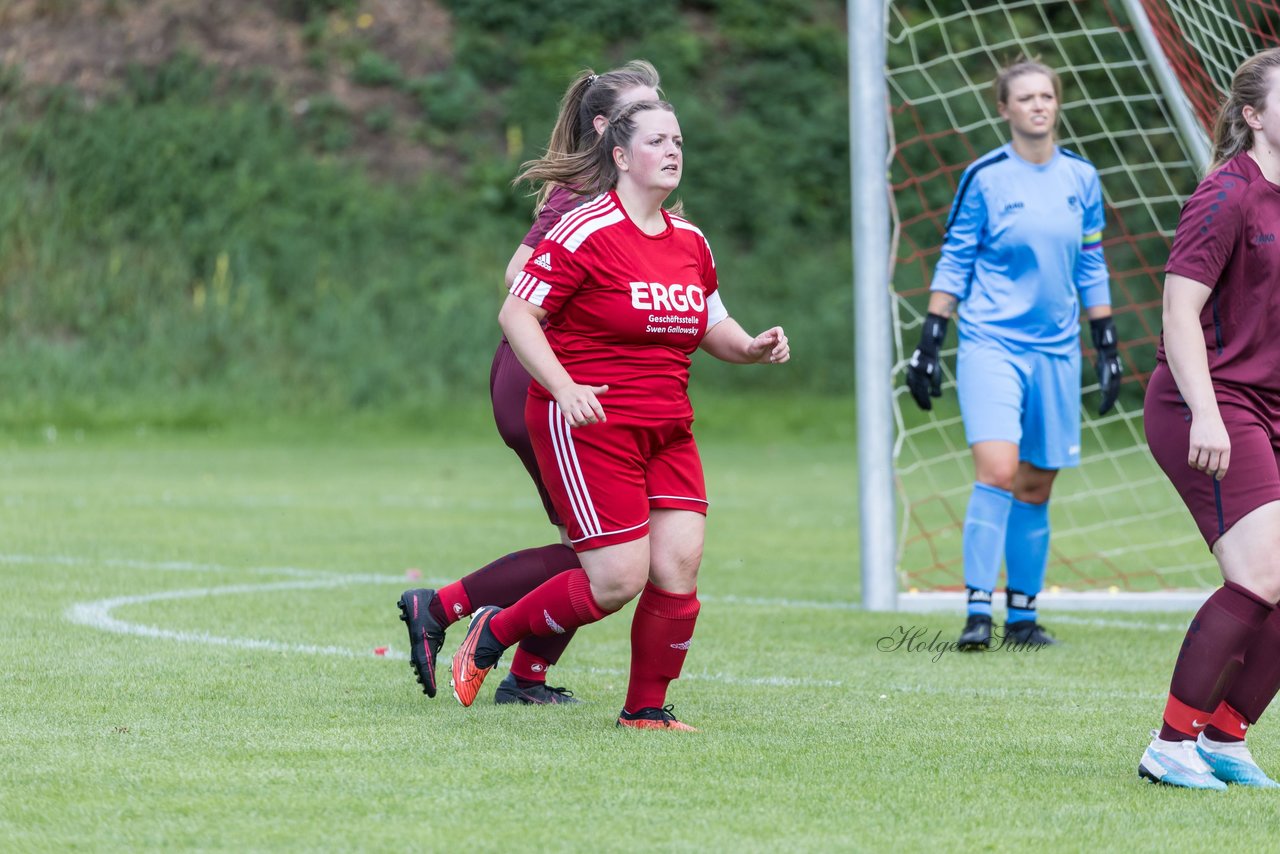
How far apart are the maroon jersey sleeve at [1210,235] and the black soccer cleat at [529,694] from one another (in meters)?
2.30

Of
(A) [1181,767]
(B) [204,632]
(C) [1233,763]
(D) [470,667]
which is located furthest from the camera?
(B) [204,632]

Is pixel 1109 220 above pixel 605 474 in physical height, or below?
above

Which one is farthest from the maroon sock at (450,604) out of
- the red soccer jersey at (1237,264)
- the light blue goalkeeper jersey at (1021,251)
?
the light blue goalkeeper jersey at (1021,251)

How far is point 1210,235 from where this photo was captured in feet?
13.0

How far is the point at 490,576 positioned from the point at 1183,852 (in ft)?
8.06

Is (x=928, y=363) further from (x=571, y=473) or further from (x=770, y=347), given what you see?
(x=571, y=473)

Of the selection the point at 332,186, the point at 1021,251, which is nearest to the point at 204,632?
the point at 1021,251

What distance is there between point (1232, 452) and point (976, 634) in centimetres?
274

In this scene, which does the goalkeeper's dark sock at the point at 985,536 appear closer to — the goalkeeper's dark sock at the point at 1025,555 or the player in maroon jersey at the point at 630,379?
the goalkeeper's dark sock at the point at 1025,555

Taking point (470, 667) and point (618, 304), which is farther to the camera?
point (470, 667)

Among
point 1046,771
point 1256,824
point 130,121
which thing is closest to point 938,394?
point 1046,771

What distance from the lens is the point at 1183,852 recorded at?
138 inches

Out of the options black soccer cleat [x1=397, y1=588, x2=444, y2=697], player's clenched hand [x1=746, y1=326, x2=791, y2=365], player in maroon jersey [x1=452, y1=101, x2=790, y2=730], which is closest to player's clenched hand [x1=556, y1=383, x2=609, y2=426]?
player in maroon jersey [x1=452, y1=101, x2=790, y2=730]

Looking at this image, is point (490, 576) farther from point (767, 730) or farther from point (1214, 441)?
point (1214, 441)
